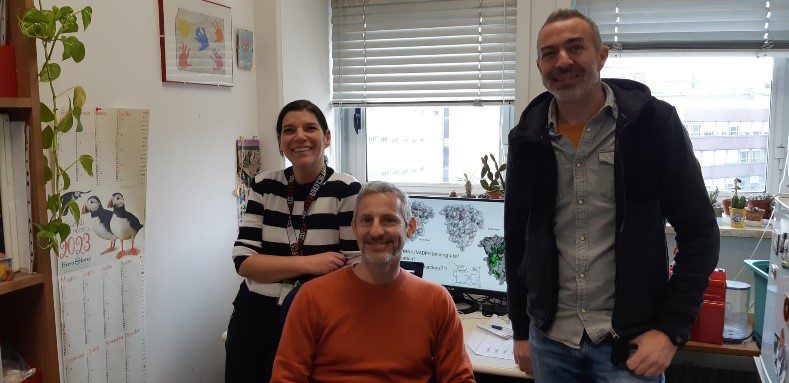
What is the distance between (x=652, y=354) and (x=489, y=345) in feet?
2.29

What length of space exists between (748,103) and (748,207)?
49 cm

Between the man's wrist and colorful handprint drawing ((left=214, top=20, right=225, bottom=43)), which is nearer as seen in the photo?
the man's wrist

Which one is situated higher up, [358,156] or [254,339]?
[358,156]

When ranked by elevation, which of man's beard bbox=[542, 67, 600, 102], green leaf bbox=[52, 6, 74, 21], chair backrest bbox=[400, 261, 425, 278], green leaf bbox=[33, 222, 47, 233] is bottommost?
chair backrest bbox=[400, 261, 425, 278]

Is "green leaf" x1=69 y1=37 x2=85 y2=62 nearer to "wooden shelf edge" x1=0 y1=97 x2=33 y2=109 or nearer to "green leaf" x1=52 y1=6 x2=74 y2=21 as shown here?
"green leaf" x1=52 y1=6 x2=74 y2=21

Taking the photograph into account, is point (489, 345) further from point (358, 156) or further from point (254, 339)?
point (358, 156)

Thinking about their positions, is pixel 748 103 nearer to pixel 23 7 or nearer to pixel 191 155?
pixel 191 155

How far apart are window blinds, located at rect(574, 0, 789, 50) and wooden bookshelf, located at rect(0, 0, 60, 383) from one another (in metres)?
2.20

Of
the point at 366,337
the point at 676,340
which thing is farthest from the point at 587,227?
the point at 366,337

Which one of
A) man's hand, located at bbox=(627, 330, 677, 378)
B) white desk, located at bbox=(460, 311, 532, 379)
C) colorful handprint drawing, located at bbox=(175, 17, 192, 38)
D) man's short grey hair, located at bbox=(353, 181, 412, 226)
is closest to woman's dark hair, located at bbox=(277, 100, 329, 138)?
man's short grey hair, located at bbox=(353, 181, 412, 226)

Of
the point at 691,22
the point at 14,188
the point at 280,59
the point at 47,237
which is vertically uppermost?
the point at 691,22

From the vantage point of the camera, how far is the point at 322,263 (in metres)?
1.68

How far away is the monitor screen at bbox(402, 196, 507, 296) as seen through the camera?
2.23 meters

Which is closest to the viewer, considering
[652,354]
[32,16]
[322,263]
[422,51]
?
[32,16]
